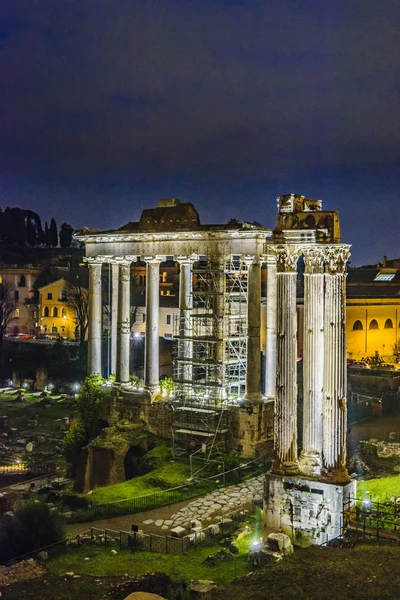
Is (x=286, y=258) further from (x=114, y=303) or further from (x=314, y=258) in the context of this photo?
(x=114, y=303)

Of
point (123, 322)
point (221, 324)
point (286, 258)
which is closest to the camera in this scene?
point (286, 258)

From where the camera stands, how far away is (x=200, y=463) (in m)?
26.6

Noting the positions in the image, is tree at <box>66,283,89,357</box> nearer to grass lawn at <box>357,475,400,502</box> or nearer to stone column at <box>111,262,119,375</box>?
stone column at <box>111,262,119,375</box>

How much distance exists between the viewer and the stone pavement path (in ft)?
67.9

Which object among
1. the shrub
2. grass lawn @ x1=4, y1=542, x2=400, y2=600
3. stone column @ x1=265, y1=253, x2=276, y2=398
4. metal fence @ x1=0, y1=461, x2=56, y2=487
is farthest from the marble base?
metal fence @ x1=0, y1=461, x2=56, y2=487

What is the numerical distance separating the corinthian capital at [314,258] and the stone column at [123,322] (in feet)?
49.4

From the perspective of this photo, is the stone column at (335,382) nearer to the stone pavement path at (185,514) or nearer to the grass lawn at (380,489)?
the grass lawn at (380,489)

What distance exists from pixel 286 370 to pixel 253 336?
931 cm

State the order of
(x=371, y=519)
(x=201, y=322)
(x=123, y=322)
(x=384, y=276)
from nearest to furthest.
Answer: (x=371, y=519) < (x=201, y=322) < (x=123, y=322) < (x=384, y=276)

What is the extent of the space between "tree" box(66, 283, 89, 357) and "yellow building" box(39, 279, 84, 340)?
4.29ft

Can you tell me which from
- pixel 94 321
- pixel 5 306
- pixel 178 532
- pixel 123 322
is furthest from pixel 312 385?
pixel 5 306

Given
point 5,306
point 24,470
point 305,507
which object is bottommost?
point 24,470

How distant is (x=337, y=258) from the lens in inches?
693

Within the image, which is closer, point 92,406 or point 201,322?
point 201,322
